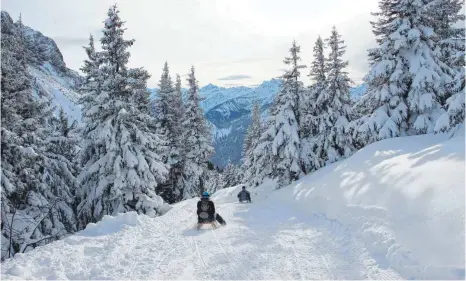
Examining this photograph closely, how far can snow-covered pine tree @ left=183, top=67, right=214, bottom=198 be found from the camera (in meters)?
Answer: 35.2

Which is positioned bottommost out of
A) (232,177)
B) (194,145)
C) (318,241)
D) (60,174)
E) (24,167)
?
(232,177)

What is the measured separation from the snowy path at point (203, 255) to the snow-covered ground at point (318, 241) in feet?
0.08

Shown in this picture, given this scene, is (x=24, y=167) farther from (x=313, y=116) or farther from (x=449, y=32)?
(x=449, y=32)

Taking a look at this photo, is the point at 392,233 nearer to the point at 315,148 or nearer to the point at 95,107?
the point at 95,107

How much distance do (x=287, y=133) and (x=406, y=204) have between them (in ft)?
50.9

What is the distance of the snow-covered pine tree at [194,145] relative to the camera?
3525 centimetres

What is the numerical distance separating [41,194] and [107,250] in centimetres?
1133

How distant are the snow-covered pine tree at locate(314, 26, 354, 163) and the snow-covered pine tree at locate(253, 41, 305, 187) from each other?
1.95m

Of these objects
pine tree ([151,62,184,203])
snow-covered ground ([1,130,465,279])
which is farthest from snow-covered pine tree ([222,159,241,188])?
snow-covered ground ([1,130,465,279])

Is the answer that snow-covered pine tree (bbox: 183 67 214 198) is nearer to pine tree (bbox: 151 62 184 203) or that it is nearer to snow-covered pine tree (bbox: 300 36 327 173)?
pine tree (bbox: 151 62 184 203)

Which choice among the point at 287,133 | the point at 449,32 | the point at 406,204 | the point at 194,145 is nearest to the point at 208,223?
the point at 406,204

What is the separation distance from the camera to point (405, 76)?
66.9ft

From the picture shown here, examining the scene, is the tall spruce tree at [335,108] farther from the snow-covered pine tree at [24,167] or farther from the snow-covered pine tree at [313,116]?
the snow-covered pine tree at [24,167]

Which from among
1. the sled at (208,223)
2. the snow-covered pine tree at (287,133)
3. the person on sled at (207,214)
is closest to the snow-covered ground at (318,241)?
the sled at (208,223)
